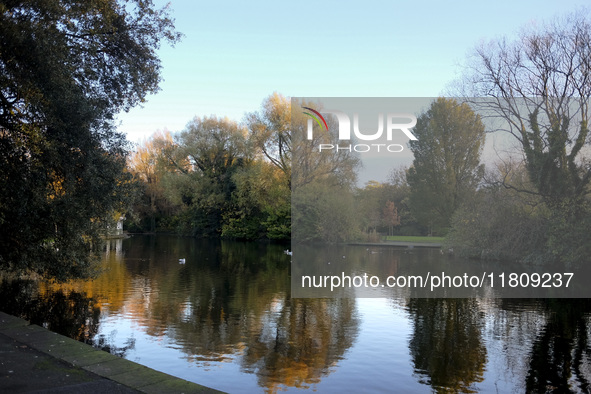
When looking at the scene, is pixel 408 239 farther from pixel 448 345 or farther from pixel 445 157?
pixel 448 345

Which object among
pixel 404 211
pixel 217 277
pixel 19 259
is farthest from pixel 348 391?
pixel 404 211

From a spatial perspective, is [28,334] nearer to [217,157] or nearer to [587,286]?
[587,286]

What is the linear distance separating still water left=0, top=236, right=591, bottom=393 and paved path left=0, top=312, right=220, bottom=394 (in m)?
1.33

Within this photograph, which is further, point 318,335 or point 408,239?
point 408,239

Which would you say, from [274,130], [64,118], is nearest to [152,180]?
[274,130]

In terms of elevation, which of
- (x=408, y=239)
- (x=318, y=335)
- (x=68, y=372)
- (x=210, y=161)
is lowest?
(x=318, y=335)

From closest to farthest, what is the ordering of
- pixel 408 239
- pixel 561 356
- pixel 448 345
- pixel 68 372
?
pixel 68 372, pixel 561 356, pixel 448 345, pixel 408 239

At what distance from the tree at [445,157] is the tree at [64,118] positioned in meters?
18.6

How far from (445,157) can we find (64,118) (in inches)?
852

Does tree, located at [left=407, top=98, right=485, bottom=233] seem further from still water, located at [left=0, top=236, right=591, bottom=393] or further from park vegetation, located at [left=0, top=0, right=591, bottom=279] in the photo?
still water, located at [left=0, top=236, right=591, bottom=393]

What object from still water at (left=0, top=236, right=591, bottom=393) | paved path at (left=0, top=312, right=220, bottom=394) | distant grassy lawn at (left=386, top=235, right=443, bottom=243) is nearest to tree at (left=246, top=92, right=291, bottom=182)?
distant grassy lawn at (left=386, top=235, right=443, bottom=243)

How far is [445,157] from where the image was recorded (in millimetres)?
27203

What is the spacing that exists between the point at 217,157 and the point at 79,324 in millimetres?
39524

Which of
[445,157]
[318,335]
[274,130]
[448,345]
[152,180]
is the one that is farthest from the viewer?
[152,180]
